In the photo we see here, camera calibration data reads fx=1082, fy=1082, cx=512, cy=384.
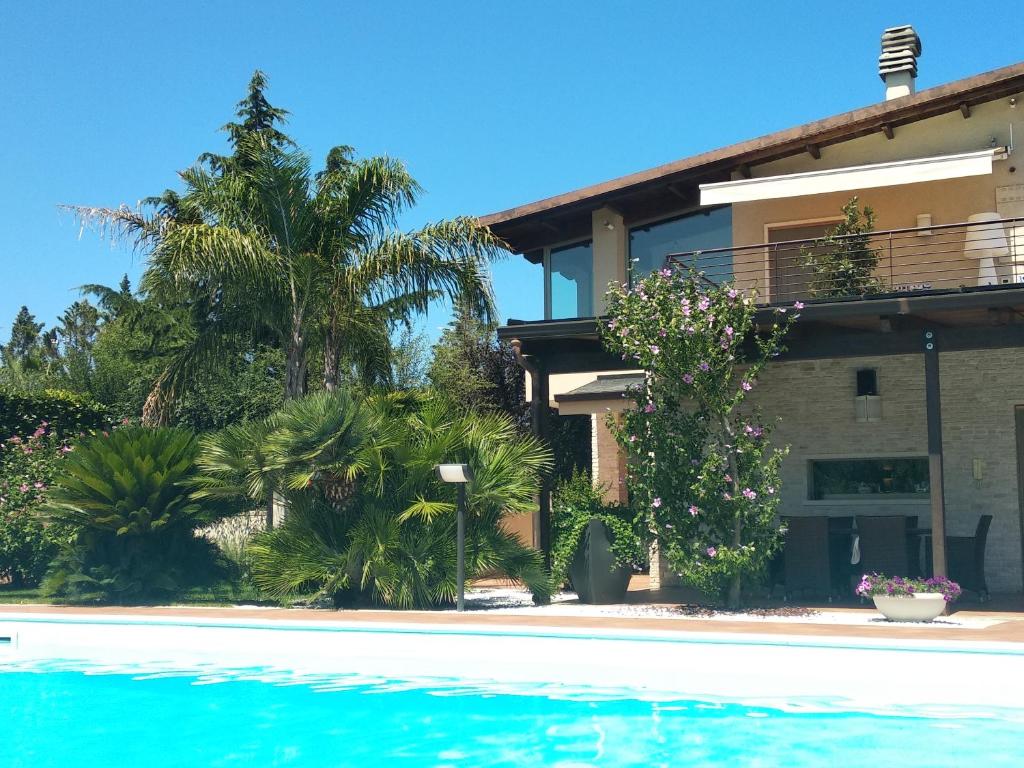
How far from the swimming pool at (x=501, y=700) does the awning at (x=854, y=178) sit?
7909 mm

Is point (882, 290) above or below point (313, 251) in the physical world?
below

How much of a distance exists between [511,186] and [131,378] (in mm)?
16279

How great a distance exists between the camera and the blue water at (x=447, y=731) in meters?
8.15

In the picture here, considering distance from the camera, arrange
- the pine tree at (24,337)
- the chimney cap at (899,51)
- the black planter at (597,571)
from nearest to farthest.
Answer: the black planter at (597,571) → the chimney cap at (899,51) → the pine tree at (24,337)

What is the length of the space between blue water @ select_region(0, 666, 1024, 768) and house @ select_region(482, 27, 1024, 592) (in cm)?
604

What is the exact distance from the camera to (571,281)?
2023cm

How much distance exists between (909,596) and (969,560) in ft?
8.07

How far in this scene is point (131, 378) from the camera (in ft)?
134

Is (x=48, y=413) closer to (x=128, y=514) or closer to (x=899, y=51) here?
(x=128, y=514)

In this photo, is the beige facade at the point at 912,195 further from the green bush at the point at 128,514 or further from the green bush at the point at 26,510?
the green bush at the point at 26,510

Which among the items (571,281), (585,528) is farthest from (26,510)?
(571,281)

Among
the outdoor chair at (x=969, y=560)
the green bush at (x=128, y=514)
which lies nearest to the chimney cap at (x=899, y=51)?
the outdoor chair at (x=969, y=560)

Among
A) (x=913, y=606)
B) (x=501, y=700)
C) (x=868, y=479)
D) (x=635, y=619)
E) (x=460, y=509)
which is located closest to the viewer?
(x=501, y=700)

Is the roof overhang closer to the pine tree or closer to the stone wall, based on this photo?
the stone wall
